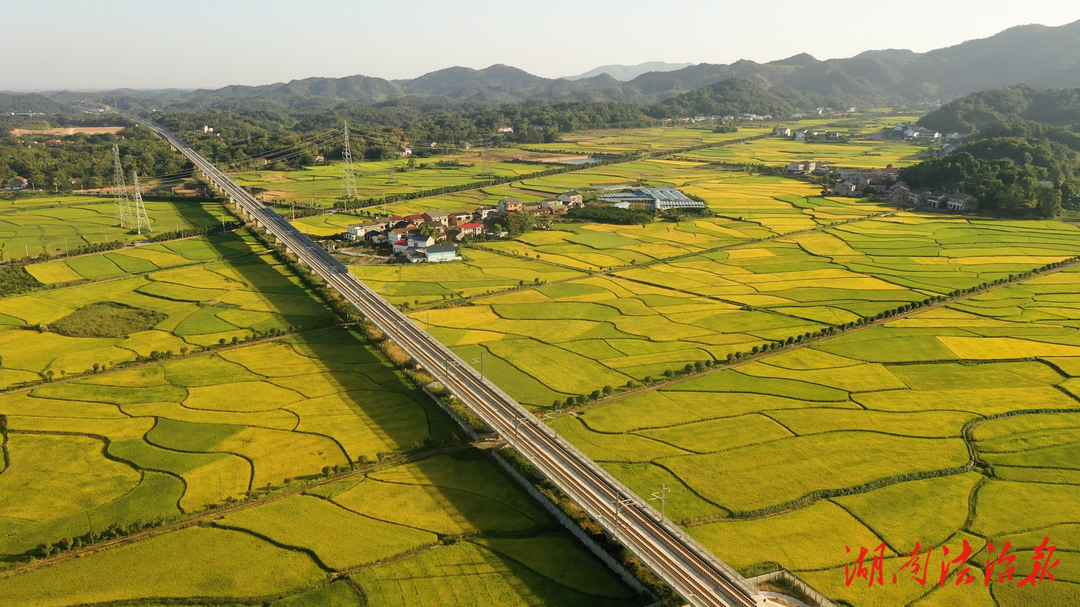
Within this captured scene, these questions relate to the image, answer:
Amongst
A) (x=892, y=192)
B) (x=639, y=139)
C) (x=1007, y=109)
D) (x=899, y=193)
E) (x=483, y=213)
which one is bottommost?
(x=483, y=213)

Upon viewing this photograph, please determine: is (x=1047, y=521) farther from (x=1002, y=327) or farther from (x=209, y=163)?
(x=209, y=163)

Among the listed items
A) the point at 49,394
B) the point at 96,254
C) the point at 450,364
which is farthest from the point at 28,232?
the point at 450,364

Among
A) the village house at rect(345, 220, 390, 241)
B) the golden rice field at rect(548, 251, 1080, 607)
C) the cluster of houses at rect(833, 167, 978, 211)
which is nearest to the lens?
the golden rice field at rect(548, 251, 1080, 607)

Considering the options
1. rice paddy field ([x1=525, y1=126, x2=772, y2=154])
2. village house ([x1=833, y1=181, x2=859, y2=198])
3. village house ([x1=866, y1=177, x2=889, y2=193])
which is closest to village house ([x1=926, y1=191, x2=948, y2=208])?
village house ([x1=866, y1=177, x2=889, y2=193])

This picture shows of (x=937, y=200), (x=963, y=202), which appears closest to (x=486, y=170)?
(x=937, y=200)

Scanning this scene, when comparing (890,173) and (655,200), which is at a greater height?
(890,173)

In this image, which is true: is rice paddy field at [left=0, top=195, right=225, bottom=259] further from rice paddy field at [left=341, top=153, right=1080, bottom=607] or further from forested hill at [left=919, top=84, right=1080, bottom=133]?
forested hill at [left=919, top=84, right=1080, bottom=133]

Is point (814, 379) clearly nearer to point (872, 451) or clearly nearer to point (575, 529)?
point (872, 451)
